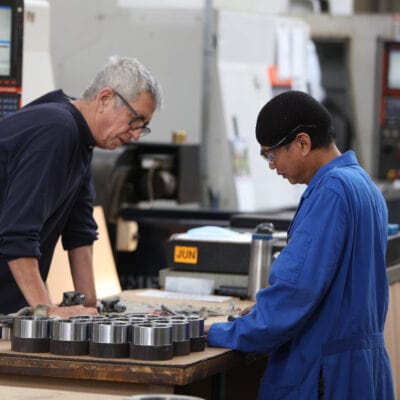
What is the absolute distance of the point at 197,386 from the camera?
10.7 ft

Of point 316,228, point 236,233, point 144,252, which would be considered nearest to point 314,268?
point 316,228

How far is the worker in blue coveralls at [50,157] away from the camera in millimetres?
2926

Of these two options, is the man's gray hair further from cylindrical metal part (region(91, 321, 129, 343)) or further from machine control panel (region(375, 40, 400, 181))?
machine control panel (region(375, 40, 400, 181))

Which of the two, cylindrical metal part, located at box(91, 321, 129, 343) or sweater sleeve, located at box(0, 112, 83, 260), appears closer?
cylindrical metal part, located at box(91, 321, 129, 343)

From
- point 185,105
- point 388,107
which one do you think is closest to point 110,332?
point 185,105

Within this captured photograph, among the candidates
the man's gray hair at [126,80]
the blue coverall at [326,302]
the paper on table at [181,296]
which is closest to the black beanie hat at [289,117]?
the blue coverall at [326,302]

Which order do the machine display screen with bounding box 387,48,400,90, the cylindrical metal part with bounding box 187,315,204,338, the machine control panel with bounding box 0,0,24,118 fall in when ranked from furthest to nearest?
1. the machine display screen with bounding box 387,48,400,90
2. the machine control panel with bounding box 0,0,24,118
3. the cylindrical metal part with bounding box 187,315,204,338

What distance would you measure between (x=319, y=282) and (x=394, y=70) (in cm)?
645

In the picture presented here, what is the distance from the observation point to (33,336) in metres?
2.67

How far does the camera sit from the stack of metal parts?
102 inches

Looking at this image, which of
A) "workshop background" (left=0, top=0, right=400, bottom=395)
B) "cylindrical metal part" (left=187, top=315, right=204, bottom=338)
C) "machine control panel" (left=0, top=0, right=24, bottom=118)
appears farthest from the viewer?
"workshop background" (left=0, top=0, right=400, bottom=395)

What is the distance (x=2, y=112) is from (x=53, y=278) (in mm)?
685

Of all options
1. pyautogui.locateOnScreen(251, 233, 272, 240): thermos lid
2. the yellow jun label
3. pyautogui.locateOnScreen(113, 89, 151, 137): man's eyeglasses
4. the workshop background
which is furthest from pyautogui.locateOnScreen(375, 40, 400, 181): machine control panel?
pyautogui.locateOnScreen(113, 89, 151, 137): man's eyeglasses

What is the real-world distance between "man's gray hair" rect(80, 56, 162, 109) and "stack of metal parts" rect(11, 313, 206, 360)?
738 mm
